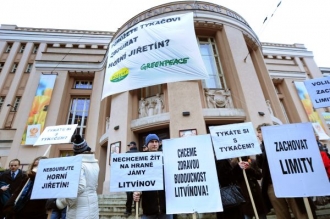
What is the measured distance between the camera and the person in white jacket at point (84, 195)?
100 inches

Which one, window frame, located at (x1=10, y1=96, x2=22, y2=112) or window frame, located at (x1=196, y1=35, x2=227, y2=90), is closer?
window frame, located at (x1=196, y1=35, x2=227, y2=90)

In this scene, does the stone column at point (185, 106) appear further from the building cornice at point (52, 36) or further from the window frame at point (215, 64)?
the building cornice at point (52, 36)

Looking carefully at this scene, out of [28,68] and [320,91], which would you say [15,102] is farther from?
[320,91]

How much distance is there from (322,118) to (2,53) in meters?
31.5

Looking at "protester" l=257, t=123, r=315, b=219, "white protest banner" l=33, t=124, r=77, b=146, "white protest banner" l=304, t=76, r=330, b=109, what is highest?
"white protest banner" l=33, t=124, r=77, b=146

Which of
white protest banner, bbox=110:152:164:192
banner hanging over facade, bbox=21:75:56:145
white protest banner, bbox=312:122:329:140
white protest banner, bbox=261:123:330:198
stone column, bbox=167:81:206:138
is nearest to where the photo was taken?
white protest banner, bbox=261:123:330:198

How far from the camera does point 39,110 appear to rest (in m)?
14.2

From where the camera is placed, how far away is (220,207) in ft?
8.34

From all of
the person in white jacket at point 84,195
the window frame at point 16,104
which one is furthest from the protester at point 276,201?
the window frame at point 16,104

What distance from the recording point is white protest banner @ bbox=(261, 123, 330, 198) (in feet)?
7.84

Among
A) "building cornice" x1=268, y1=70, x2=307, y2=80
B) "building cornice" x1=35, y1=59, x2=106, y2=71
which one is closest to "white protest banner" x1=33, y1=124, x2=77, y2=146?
"building cornice" x1=35, y1=59, x2=106, y2=71

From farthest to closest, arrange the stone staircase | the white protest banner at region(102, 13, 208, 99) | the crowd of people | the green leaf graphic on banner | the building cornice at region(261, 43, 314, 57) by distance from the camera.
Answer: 1. the building cornice at region(261, 43, 314, 57)
2. the green leaf graphic on banner
3. the white protest banner at region(102, 13, 208, 99)
4. the stone staircase
5. the crowd of people

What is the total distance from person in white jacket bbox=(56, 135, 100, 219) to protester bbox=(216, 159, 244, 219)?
1.95 metres

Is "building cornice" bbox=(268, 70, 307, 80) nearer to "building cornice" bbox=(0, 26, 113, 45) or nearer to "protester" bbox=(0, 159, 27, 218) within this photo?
"building cornice" bbox=(0, 26, 113, 45)
